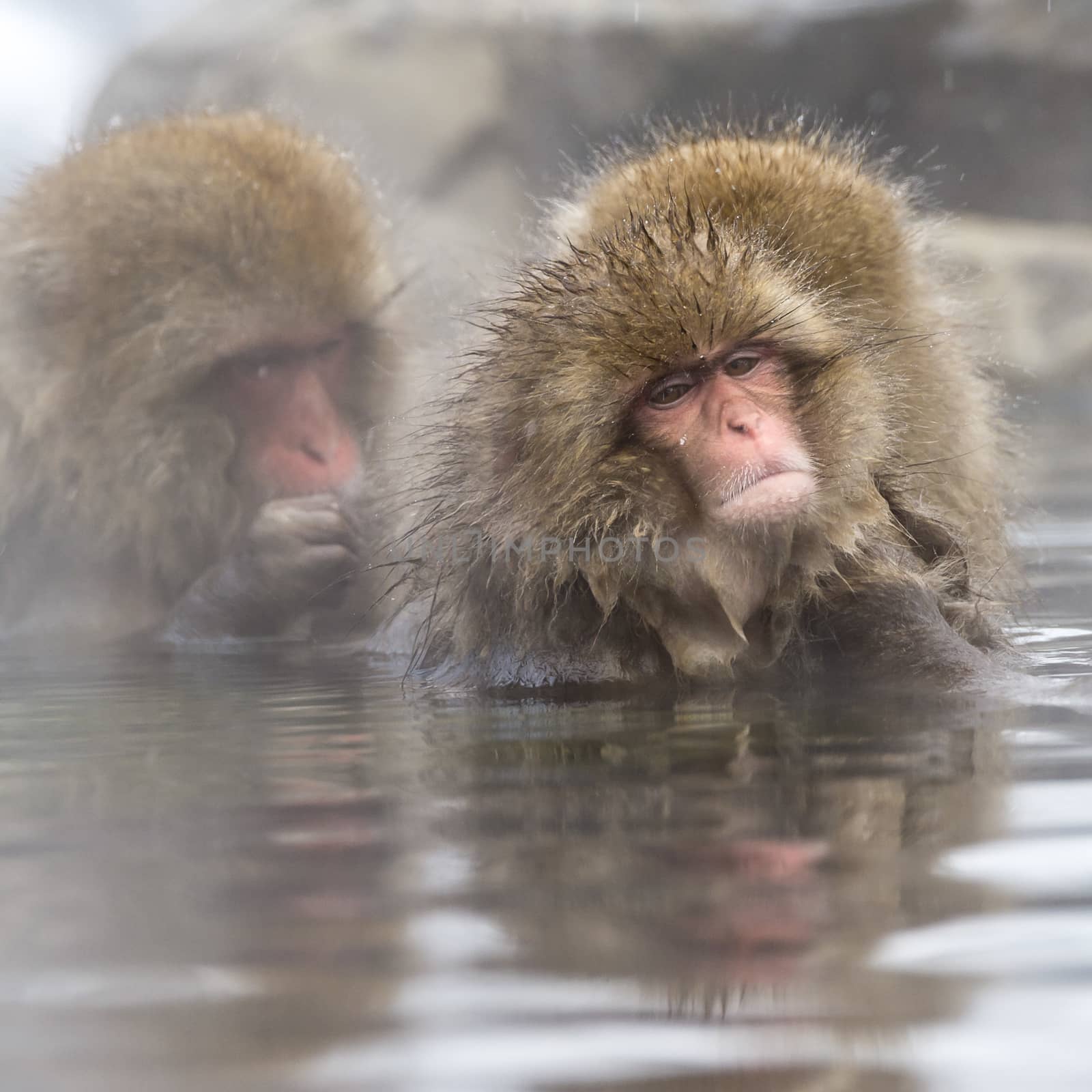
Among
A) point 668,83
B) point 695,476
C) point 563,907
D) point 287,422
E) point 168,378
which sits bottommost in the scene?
point 563,907

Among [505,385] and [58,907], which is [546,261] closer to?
[505,385]

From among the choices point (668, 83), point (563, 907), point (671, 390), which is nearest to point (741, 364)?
point (671, 390)

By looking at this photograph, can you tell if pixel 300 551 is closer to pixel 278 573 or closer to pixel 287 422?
pixel 278 573

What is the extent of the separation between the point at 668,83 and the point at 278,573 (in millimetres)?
9156

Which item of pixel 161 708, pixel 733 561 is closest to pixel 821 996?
pixel 733 561

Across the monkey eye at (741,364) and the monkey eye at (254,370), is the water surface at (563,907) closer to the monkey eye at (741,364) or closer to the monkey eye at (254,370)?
the monkey eye at (741,364)

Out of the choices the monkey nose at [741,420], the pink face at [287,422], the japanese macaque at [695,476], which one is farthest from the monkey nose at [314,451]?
the monkey nose at [741,420]

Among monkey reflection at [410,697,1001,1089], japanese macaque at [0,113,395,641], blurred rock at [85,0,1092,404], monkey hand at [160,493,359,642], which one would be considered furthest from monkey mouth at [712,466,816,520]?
blurred rock at [85,0,1092,404]

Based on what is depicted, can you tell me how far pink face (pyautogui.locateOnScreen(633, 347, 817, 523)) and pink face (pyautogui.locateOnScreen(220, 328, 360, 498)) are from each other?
1.89m

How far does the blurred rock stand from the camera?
1244 cm

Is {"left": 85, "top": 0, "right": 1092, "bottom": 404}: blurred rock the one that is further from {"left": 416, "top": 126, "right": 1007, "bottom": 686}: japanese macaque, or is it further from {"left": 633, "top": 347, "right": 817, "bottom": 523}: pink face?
{"left": 633, "top": 347, "right": 817, "bottom": 523}: pink face

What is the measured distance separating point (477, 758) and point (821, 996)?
127cm

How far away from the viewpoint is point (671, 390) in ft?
10.8

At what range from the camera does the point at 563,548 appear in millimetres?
A: 3266
